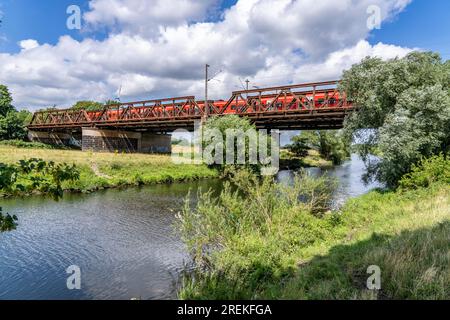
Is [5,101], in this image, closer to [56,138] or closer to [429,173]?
[56,138]

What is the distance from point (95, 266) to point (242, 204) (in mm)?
5557

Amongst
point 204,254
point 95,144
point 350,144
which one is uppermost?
point 95,144

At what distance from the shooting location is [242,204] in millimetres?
11070

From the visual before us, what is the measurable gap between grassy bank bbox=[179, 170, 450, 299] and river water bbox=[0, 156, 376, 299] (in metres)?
1.60

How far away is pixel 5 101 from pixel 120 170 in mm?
39741

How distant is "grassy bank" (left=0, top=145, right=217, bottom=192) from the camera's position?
83.8ft

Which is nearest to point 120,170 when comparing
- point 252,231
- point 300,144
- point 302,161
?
point 252,231

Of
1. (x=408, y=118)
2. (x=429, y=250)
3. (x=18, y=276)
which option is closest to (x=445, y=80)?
(x=408, y=118)

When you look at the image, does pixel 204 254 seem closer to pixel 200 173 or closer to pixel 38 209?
pixel 38 209

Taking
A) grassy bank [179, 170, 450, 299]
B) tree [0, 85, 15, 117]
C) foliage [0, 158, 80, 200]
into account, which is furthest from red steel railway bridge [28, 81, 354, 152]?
foliage [0, 158, 80, 200]

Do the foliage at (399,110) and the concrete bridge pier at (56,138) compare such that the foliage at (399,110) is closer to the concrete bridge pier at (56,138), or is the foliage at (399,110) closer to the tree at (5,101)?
the tree at (5,101)

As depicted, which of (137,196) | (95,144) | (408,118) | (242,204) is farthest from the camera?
(95,144)

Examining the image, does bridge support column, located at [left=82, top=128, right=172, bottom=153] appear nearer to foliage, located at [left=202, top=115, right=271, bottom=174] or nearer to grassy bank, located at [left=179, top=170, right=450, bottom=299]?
foliage, located at [left=202, top=115, right=271, bottom=174]

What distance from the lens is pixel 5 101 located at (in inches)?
2124
